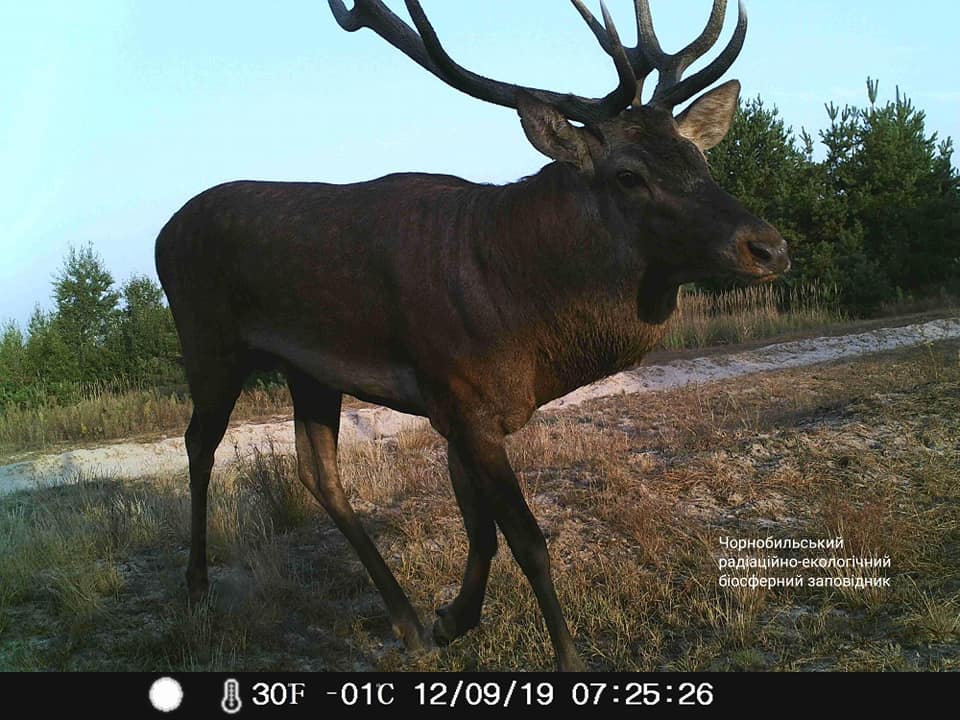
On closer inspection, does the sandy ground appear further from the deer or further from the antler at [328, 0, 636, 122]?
the antler at [328, 0, 636, 122]

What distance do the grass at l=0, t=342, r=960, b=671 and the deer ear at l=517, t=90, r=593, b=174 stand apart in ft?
7.48

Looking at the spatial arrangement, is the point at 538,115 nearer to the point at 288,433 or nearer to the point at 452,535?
the point at 452,535

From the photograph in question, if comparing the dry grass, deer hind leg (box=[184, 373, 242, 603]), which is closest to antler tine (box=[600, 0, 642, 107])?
deer hind leg (box=[184, 373, 242, 603])

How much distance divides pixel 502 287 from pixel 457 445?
70 cm

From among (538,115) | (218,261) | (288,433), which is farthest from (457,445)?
(288,433)

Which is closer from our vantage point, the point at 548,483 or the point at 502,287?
the point at 502,287

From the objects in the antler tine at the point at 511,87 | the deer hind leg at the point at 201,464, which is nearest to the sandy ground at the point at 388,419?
the deer hind leg at the point at 201,464

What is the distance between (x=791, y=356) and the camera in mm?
16016

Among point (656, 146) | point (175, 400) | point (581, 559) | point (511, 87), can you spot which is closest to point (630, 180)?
point (656, 146)

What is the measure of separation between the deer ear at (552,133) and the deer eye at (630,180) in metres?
0.15

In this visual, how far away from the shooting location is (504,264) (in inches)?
147
